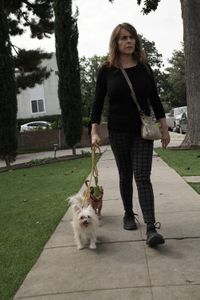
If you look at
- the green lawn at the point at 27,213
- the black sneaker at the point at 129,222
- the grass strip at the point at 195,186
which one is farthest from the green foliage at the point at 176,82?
the black sneaker at the point at 129,222

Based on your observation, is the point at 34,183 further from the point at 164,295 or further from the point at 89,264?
the point at 164,295

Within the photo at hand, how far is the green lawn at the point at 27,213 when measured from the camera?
506 cm

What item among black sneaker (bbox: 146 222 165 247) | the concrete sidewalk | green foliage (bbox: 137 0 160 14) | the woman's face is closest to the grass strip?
the concrete sidewalk

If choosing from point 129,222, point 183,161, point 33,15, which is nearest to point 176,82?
point 33,15

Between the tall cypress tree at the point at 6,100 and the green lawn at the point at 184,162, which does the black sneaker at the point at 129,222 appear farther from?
the tall cypress tree at the point at 6,100

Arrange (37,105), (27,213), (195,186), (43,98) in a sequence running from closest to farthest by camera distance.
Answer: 1. (27,213)
2. (195,186)
3. (43,98)
4. (37,105)

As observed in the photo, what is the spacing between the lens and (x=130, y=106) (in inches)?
218

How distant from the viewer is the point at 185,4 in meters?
18.4

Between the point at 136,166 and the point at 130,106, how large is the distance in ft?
2.10

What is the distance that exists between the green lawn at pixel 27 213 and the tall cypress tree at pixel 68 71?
6294 mm

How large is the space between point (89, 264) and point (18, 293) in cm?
82

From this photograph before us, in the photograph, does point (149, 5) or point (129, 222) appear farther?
point (149, 5)

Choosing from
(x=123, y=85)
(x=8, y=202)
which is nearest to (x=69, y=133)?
(x=8, y=202)

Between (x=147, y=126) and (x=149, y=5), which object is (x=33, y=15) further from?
(x=147, y=126)
